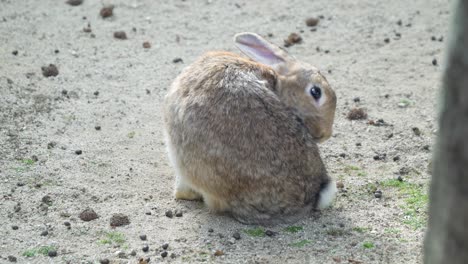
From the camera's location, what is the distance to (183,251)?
552cm

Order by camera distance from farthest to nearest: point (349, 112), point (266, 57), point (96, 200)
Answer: point (349, 112) → point (266, 57) → point (96, 200)

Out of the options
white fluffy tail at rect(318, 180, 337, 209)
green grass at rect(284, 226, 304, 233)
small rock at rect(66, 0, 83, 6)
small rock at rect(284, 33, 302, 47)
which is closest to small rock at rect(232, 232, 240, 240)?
green grass at rect(284, 226, 304, 233)

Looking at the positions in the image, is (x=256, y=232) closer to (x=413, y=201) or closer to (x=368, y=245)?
(x=368, y=245)

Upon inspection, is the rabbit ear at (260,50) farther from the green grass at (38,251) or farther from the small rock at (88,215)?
the green grass at (38,251)

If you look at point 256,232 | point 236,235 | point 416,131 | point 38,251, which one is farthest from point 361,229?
point 38,251

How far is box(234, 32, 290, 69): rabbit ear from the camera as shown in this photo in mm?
6715

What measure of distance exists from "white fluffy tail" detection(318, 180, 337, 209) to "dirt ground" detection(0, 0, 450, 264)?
100 millimetres

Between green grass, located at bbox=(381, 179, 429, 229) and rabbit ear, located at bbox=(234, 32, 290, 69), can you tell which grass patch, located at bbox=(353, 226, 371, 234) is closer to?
green grass, located at bbox=(381, 179, 429, 229)

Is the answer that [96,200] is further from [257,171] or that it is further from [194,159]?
[257,171]

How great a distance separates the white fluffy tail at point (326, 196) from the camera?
6090mm

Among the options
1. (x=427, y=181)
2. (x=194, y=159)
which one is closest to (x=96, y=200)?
(x=194, y=159)

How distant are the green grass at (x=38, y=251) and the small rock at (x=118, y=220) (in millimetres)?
513

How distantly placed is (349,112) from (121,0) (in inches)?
159

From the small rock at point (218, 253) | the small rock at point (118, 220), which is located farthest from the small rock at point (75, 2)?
the small rock at point (218, 253)
